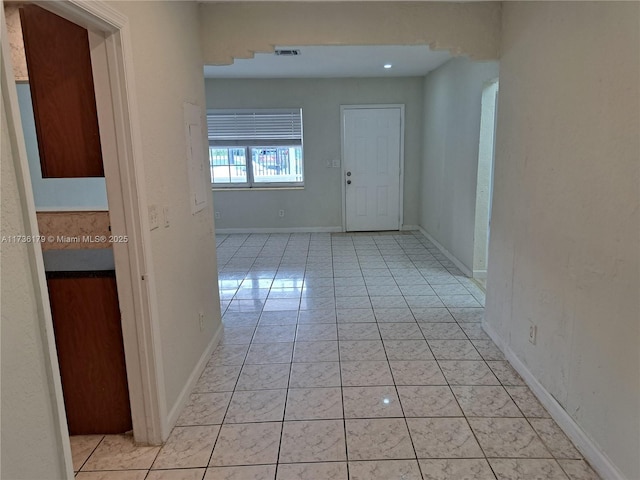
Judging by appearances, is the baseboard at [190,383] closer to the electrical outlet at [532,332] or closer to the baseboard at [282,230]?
the electrical outlet at [532,332]

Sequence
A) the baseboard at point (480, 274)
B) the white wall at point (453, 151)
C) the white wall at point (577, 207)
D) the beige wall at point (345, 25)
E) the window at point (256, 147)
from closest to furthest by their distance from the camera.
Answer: the white wall at point (577, 207) < the beige wall at point (345, 25) < the white wall at point (453, 151) < the baseboard at point (480, 274) < the window at point (256, 147)

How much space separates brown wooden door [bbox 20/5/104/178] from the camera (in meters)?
1.83

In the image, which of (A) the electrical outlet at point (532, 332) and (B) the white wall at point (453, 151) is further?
(B) the white wall at point (453, 151)

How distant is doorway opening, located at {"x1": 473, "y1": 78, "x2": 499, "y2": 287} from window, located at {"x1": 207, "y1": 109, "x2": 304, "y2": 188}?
333cm

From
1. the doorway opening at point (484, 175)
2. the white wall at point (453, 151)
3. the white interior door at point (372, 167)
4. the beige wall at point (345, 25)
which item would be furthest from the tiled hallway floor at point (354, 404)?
the white interior door at point (372, 167)

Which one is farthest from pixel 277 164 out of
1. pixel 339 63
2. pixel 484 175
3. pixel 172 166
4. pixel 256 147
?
pixel 172 166

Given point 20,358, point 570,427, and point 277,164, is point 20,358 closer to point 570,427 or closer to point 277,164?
point 570,427

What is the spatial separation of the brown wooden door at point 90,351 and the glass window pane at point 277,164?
5.08 metres

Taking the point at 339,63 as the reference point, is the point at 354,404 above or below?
below

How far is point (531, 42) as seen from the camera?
2361 mm

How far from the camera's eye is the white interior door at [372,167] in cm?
659

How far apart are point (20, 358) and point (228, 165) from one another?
19.9ft

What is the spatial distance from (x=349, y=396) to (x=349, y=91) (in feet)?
17.3

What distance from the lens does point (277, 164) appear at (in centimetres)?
687
